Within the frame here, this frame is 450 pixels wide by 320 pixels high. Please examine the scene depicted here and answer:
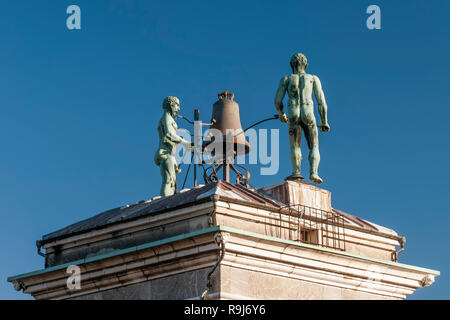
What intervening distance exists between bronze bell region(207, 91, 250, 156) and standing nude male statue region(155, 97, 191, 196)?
1375 mm

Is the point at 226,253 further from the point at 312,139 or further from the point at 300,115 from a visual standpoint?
the point at 300,115

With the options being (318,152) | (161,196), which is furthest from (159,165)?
(318,152)

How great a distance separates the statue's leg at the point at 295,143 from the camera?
109ft

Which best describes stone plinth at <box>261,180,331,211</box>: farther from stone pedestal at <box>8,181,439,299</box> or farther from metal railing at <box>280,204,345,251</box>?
metal railing at <box>280,204,345,251</box>

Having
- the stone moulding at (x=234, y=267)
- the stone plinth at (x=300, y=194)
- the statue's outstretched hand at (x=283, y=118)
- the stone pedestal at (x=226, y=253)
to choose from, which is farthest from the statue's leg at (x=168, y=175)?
the stone moulding at (x=234, y=267)

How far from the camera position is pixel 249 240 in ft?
94.1

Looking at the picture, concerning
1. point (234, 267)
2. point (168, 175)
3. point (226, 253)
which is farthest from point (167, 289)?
point (168, 175)

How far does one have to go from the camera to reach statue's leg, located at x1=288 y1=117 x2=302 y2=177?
1305 inches

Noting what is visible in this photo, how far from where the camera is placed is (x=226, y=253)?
2838 centimetres

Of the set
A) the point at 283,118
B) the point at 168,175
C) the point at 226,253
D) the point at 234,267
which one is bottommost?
the point at 234,267

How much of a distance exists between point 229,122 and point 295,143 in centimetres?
413
